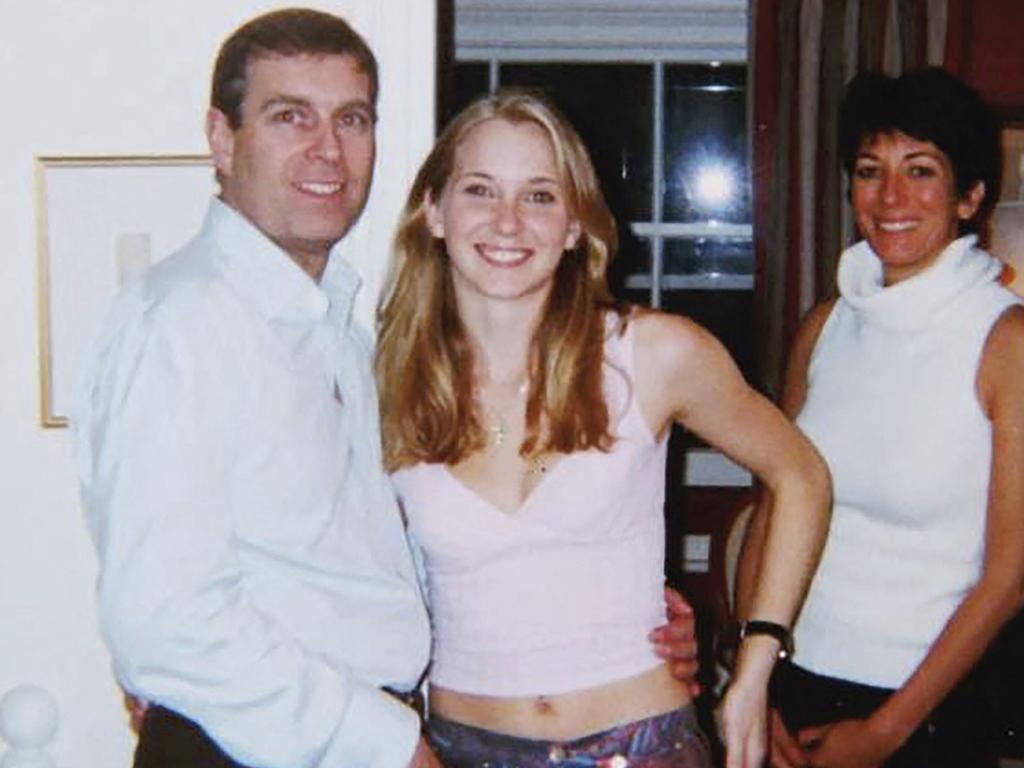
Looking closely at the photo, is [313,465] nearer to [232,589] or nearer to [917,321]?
[232,589]

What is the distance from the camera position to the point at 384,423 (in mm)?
1797

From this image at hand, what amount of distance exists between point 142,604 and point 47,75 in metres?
0.98

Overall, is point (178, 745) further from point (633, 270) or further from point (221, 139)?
point (633, 270)

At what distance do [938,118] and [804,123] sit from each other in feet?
6.58

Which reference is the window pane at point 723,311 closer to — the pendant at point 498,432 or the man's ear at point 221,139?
the pendant at point 498,432

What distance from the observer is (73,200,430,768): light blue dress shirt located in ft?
4.61

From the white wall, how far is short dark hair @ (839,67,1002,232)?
687mm

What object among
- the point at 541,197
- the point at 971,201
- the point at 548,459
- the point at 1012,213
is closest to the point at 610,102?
the point at 1012,213

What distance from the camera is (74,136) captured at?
2.03 meters

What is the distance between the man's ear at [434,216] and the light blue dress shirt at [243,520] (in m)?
0.28

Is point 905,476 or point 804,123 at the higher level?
point 804,123

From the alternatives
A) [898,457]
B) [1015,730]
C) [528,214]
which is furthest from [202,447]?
[1015,730]

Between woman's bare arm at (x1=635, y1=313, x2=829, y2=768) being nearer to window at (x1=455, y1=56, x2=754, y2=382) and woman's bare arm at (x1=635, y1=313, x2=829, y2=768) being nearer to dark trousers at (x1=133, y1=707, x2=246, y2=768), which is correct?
dark trousers at (x1=133, y1=707, x2=246, y2=768)

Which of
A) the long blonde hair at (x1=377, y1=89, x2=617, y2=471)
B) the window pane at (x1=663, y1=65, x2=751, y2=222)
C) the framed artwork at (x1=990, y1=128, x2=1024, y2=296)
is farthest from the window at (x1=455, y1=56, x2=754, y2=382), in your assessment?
the long blonde hair at (x1=377, y1=89, x2=617, y2=471)
